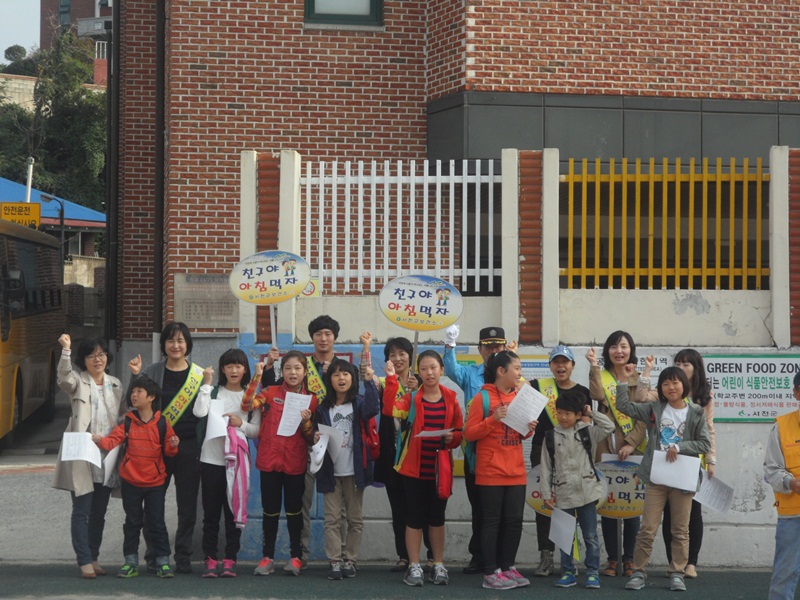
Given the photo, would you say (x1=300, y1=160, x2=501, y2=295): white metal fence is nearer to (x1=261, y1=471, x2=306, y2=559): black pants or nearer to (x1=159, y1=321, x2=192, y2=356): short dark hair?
(x1=159, y1=321, x2=192, y2=356): short dark hair

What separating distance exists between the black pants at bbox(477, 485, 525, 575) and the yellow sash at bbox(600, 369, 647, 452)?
3.00 feet

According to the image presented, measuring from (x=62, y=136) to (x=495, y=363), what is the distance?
41464 millimetres

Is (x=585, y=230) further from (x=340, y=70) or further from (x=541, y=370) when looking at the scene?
(x=340, y=70)

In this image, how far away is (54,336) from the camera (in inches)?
792

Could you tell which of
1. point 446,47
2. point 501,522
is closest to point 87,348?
point 501,522

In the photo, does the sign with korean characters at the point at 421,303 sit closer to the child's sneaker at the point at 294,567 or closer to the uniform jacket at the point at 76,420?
the child's sneaker at the point at 294,567

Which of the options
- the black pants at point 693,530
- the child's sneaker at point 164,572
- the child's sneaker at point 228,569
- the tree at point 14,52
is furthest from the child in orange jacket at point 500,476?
the tree at point 14,52

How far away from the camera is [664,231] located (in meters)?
10.0

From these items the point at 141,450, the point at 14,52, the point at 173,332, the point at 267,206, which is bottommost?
the point at 141,450

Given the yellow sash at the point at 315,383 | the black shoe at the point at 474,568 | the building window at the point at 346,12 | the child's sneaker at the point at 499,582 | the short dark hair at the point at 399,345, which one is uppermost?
the building window at the point at 346,12

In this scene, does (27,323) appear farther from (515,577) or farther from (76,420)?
(515,577)

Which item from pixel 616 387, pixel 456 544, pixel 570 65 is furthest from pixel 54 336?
pixel 616 387

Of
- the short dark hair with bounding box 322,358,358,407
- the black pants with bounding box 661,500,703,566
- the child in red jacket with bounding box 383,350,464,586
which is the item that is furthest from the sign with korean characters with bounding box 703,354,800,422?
the short dark hair with bounding box 322,358,358,407

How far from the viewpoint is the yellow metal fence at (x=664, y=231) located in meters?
9.91
